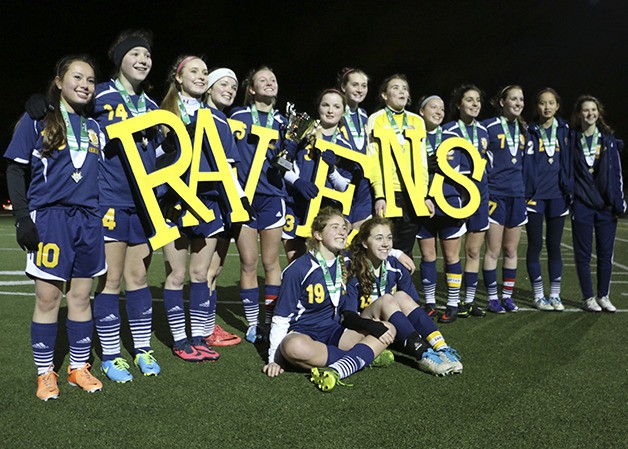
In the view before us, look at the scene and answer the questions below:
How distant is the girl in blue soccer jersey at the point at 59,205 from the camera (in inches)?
108

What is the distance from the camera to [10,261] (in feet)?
26.1

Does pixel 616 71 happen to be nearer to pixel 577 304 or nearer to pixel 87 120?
pixel 577 304

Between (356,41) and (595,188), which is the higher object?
(356,41)

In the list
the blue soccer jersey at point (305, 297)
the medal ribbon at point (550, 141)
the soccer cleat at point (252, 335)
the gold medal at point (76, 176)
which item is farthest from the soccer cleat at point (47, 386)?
the medal ribbon at point (550, 141)

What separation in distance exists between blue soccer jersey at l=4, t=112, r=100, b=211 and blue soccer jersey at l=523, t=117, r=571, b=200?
3.60 metres

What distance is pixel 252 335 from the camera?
13.4ft

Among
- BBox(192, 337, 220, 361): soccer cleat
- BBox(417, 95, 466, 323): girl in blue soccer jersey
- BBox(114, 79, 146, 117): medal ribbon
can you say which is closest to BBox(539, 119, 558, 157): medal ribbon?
BBox(417, 95, 466, 323): girl in blue soccer jersey

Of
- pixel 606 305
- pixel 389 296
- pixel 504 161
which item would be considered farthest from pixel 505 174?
pixel 389 296

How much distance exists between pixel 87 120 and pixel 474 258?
327 centimetres

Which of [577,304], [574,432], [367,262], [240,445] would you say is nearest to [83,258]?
[240,445]

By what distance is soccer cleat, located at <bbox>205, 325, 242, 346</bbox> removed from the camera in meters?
3.98

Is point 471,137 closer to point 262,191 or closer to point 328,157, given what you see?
point 328,157

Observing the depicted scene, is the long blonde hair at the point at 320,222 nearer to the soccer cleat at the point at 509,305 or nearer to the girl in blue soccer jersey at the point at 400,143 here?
the girl in blue soccer jersey at the point at 400,143

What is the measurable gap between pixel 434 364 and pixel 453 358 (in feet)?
0.51
